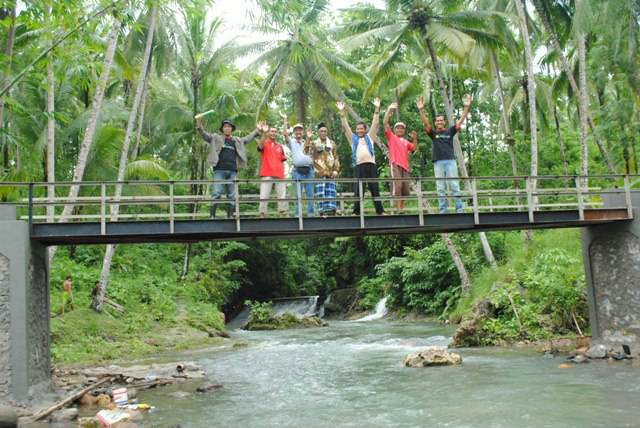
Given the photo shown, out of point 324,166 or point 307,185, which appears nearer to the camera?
point 324,166

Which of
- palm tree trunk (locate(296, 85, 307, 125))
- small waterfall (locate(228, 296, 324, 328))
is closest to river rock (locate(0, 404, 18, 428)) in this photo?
palm tree trunk (locate(296, 85, 307, 125))

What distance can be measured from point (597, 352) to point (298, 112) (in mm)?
17415

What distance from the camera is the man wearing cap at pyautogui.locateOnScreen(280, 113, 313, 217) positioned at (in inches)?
500

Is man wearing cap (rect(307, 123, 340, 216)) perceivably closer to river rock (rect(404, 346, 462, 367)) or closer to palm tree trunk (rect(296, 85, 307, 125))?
river rock (rect(404, 346, 462, 367))

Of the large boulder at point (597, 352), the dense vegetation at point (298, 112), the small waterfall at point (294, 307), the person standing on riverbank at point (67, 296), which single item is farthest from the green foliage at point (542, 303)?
the small waterfall at point (294, 307)

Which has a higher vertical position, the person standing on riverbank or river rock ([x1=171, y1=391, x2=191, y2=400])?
the person standing on riverbank

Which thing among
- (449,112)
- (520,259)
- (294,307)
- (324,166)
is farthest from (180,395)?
(294,307)

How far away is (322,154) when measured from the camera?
13.3 meters

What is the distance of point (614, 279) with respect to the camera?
48.9 feet

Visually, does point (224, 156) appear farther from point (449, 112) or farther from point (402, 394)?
point (449, 112)

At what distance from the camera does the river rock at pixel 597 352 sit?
14562 millimetres

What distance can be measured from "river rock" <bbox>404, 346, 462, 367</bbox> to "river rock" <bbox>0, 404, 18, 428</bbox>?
28.6ft

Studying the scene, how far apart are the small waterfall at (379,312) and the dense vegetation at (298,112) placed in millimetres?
885

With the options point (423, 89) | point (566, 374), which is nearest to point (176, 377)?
point (566, 374)
